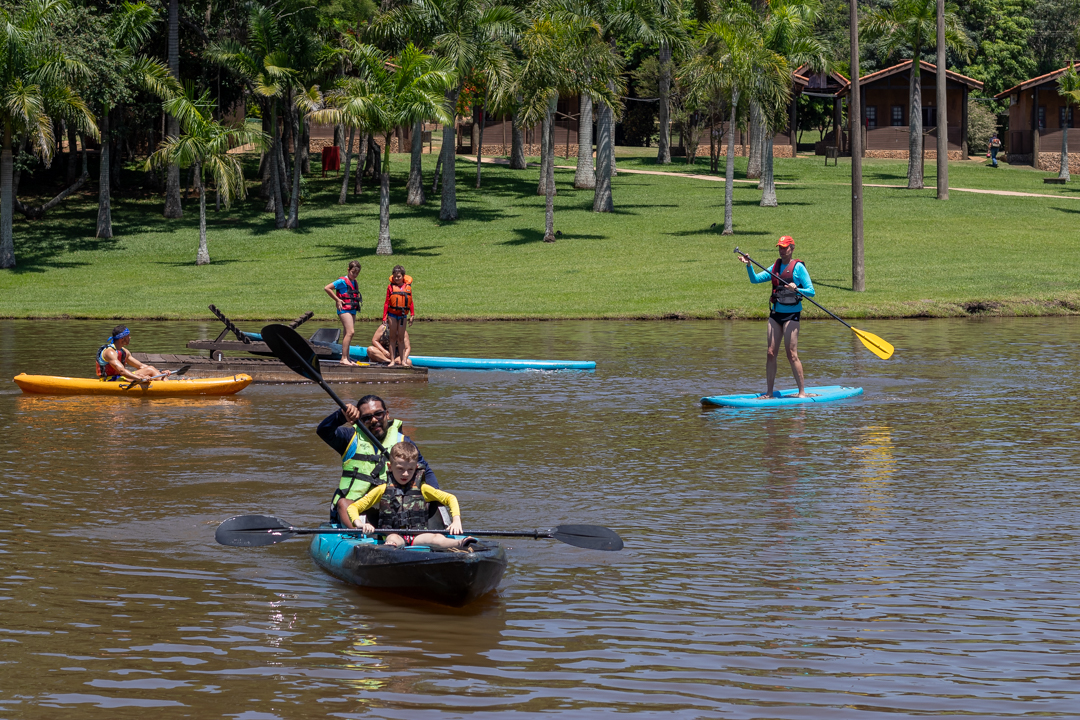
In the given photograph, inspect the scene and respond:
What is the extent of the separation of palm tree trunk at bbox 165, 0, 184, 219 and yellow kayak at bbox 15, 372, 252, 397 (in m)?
27.4

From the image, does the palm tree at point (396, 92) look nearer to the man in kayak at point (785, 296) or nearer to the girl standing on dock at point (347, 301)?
the girl standing on dock at point (347, 301)

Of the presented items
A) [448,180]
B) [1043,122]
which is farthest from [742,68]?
[1043,122]

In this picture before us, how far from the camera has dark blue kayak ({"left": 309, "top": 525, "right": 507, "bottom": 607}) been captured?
787 centimetres

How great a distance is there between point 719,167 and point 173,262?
3613cm

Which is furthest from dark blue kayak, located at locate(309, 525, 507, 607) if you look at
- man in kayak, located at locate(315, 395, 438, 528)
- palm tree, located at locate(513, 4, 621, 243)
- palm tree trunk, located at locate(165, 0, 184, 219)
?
palm tree trunk, located at locate(165, 0, 184, 219)

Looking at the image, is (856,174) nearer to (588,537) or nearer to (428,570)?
(588,537)

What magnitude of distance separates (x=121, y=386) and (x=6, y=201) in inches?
936

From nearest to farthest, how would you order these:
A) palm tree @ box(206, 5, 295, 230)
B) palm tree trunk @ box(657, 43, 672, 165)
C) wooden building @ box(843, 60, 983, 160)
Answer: palm tree @ box(206, 5, 295, 230)
palm tree trunk @ box(657, 43, 672, 165)
wooden building @ box(843, 60, 983, 160)

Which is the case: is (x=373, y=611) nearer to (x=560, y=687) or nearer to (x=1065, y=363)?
(x=560, y=687)

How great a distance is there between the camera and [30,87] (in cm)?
3675

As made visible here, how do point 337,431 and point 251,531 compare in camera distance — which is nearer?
point 251,531

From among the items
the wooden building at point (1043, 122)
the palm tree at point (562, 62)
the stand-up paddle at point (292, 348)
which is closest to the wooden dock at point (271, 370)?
the stand-up paddle at point (292, 348)

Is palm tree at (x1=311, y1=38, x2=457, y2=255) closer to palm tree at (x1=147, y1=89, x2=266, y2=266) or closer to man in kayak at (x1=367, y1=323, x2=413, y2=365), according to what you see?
palm tree at (x1=147, y1=89, x2=266, y2=266)

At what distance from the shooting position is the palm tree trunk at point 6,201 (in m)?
38.1
